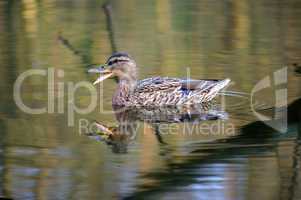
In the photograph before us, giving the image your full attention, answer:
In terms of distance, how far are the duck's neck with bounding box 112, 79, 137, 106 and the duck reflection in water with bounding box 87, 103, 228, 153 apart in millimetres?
99

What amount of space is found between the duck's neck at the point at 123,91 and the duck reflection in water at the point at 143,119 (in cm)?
10

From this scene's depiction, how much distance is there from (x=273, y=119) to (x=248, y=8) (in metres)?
8.53

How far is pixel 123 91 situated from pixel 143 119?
831 mm

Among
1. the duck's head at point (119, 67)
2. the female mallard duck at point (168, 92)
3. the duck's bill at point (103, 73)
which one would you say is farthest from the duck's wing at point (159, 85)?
the duck's bill at point (103, 73)

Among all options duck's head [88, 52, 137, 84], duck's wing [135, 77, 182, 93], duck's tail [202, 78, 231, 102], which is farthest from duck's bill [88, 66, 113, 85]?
duck's tail [202, 78, 231, 102]

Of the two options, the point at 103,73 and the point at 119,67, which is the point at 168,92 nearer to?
the point at 119,67

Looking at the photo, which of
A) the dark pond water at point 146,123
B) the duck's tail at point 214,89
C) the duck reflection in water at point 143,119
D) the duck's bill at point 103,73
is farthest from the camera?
the duck's bill at point 103,73

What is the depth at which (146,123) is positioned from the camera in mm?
8680

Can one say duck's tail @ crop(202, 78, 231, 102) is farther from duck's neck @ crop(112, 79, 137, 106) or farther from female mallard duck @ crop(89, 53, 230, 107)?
duck's neck @ crop(112, 79, 137, 106)

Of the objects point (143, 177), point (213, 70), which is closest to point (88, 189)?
point (143, 177)

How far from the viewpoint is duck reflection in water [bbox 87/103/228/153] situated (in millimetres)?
7969

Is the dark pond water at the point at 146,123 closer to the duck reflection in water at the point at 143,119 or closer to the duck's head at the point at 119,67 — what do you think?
the duck reflection in water at the point at 143,119

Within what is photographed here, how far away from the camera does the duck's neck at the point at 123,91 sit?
31.2 feet

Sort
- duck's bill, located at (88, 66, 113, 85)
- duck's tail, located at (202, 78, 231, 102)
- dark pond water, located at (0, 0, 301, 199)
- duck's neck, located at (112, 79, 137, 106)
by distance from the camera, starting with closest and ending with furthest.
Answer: dark pond water, located at (0, 0, 301, 199) → duck's tail, located at (202, 78, 231, 102) → duck's neck, located at (112, 79, 137, 106) → duck's bill, located at (88, 66, 113, 85)
